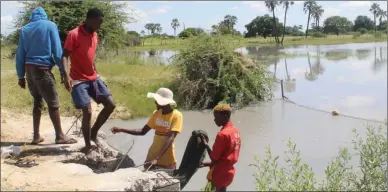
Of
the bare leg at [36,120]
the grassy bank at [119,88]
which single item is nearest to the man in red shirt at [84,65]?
the bare leg at [36,120]

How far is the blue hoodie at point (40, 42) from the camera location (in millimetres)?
5207

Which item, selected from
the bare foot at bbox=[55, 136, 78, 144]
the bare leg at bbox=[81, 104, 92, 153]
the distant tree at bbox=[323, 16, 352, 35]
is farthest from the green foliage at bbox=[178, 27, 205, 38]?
the distant tree at bbox=[323, 16, 352, 35]

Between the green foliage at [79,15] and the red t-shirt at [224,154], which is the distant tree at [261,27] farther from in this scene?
the red t-shirt at [224,154]

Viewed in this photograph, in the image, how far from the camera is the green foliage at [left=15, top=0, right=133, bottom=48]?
51.1ft

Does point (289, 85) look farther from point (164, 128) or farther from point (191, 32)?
point (164, 128)

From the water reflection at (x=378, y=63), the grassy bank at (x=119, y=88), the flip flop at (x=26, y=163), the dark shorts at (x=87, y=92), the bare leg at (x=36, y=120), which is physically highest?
the dark shorts at (x=87, y=92)

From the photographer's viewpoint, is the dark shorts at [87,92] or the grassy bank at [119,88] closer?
the dark shorts at [87,92]

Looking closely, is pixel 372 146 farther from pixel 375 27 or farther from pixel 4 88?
pixel 375 27

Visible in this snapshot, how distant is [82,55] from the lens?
514 cm

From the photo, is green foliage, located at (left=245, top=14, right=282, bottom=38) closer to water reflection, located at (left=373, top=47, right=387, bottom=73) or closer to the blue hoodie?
water reflection, located at (left=373, top=47, right=387, bottom=73)

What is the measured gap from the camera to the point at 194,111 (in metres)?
13.5

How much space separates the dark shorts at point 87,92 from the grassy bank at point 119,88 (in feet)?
17.6

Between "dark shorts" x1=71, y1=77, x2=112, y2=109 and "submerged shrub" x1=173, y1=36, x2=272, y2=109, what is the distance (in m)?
8.31

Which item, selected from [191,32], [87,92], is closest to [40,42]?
[87,92]
